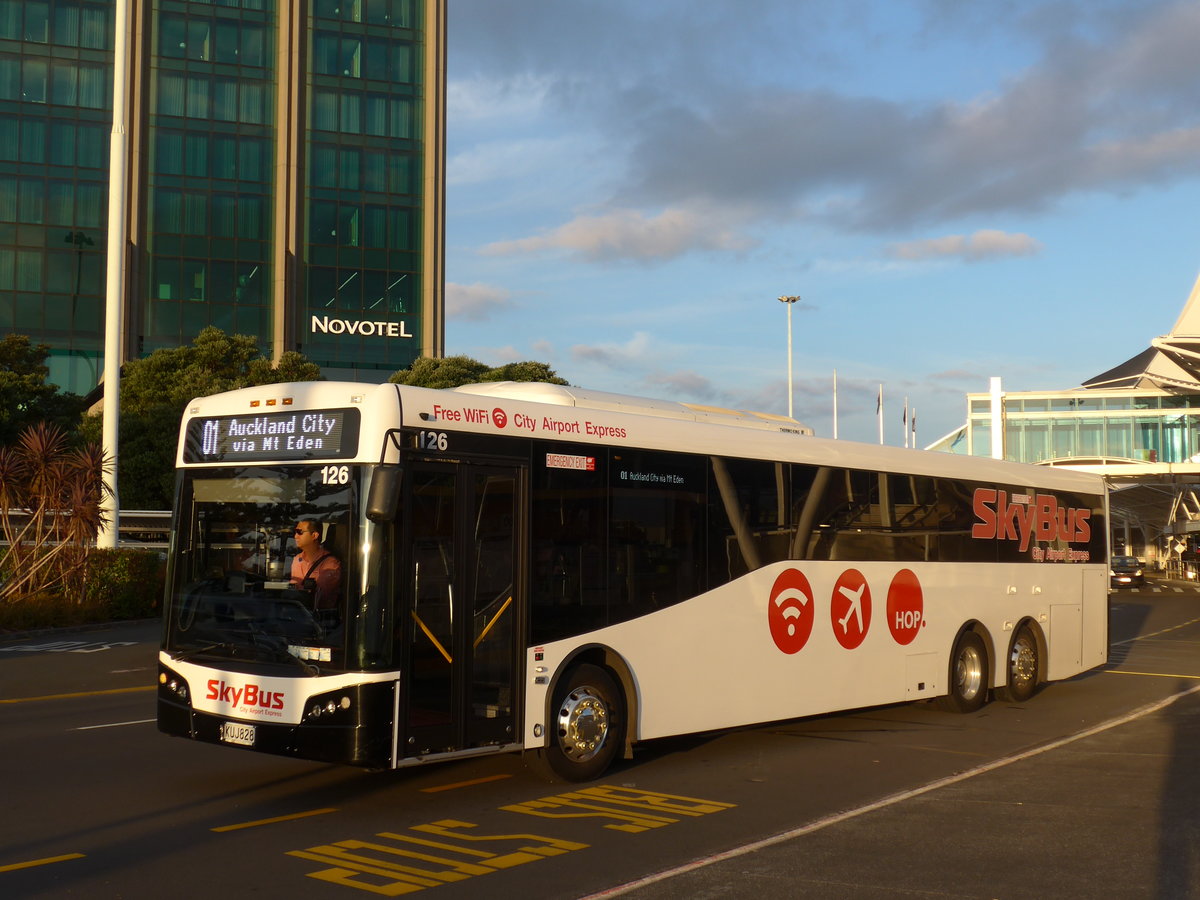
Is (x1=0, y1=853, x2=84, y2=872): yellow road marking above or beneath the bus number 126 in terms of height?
beneath

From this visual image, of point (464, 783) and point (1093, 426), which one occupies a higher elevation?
point (1093, 426)

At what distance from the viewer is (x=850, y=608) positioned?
12930 mm

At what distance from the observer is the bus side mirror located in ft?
27.2

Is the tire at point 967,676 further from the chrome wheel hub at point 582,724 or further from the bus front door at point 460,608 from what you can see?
the bus front door at point 460,608

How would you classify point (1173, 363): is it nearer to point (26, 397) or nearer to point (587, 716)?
point (26, 397)

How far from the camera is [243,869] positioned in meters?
7.26

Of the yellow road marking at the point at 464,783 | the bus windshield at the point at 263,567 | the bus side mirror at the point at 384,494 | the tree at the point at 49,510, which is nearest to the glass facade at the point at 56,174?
the tree at the point at 49,510

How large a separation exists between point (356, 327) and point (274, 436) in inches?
2235

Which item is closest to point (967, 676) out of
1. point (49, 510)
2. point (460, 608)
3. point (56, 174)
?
point (460, 608)

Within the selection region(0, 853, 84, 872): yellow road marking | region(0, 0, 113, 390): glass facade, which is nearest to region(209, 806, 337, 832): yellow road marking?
region(0, 853, 84, 872): yellow road marking

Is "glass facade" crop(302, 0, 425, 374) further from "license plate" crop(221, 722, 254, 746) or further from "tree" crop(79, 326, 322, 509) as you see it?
"license plate" crop(221, 722, 254, 746)

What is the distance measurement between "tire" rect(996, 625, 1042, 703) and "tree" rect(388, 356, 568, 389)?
108 feet

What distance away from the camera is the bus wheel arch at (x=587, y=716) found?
9.76 metres

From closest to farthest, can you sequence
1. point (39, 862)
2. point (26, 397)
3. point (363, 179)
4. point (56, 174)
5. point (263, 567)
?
point (39, 862) < point (263, 567) < point (26, 397) < point (56, 174) < point (363, 179)
